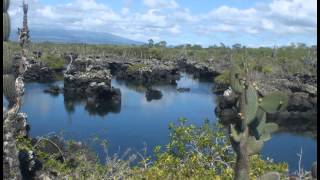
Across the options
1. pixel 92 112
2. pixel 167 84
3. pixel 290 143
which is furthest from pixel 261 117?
pixel 167 84

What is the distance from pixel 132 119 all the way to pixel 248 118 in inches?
1581

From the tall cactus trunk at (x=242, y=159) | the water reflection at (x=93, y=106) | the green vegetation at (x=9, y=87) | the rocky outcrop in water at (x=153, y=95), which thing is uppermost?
the green vegetation at (x=9, y=87)

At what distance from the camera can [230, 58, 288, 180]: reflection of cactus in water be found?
5477mm

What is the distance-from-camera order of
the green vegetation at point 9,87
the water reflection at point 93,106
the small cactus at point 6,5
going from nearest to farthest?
the small cactus at point 6,5 < the green vegetation at point 9,87 < the water reflection at point 93,106

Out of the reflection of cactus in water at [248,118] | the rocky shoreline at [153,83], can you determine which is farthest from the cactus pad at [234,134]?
the rocky shoreline at [153,83]

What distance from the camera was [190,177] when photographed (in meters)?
9.20

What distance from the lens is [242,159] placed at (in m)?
5.55

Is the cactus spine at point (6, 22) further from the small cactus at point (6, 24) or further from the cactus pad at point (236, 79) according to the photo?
the cactus pad at point (236, 79)

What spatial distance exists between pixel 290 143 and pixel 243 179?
32.9 m

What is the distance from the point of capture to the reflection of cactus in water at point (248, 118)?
5.48 metres

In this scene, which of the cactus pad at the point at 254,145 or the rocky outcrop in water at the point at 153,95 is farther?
the rocky outcrop in water at the point at 153,95

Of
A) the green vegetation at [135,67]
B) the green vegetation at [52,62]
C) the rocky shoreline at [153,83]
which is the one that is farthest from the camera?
the green vegetation at [52,62]

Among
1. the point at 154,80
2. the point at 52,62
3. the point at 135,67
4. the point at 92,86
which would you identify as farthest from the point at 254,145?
the point at 52,62

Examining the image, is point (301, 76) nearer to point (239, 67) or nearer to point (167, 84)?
point (167, 84)
